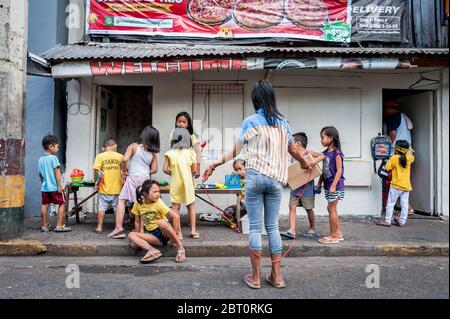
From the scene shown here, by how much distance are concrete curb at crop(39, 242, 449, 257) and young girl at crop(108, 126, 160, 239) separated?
42 cm

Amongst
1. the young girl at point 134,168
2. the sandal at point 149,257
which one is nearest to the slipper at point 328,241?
the sandal at point 149,257

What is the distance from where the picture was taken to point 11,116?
16.8 ft

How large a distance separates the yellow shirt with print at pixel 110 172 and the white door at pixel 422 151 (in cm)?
632

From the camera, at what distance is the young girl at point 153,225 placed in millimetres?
4492

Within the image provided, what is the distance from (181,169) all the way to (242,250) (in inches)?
55.9

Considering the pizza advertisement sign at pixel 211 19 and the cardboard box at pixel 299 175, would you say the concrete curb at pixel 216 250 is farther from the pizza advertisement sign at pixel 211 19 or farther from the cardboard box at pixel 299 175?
the pizza advertisement sign at pixel 211 19

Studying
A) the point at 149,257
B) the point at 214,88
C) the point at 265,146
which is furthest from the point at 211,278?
the point at 214,88

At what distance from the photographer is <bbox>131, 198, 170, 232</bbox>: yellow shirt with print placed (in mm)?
4594

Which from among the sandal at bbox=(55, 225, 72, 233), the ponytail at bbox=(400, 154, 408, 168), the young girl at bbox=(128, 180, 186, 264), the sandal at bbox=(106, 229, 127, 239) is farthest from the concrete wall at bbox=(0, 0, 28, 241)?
the ponytail at bbox=(400, 154, 408, 168)

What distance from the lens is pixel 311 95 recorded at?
752 centimetres

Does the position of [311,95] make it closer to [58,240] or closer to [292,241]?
[292,241]

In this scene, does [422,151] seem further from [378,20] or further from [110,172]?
[110,172]

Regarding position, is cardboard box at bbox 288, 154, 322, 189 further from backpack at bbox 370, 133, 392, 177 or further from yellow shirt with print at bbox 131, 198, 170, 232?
backpack at bbox 370, 133, 392, 177
